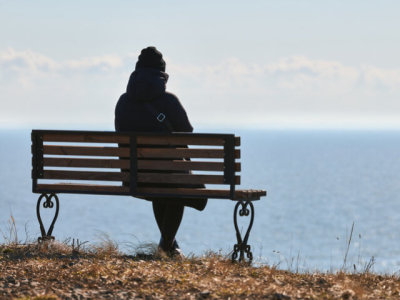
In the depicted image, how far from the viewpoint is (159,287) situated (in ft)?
19.0

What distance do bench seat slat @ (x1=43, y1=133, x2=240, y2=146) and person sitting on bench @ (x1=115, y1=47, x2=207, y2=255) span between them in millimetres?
241

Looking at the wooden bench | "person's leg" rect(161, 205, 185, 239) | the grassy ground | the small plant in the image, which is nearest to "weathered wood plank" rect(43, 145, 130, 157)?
the wooden bench

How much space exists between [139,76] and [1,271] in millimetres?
2716

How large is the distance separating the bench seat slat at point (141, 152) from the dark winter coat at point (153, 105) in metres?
0.33

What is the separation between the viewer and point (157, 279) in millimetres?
6008

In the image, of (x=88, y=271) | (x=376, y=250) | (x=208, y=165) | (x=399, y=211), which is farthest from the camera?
(x=399, y=211)

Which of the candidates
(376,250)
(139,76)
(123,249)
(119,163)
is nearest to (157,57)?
(139,76)

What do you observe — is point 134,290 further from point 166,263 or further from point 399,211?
point 399,211

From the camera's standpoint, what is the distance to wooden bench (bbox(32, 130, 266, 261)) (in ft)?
24.5

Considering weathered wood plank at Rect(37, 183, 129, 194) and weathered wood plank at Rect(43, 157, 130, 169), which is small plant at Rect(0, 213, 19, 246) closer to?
weathered wood plank at Rect(37, 183, 129, 194)

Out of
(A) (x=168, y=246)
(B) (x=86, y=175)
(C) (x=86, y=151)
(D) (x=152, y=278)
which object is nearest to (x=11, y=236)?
(B) (x=86, y=175)

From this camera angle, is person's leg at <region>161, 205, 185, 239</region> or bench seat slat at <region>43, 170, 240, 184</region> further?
person's leg at <region>161, 205, 185, 239</region>

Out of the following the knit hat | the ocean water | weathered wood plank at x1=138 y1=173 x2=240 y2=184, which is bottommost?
the ocean water

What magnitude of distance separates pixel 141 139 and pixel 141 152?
→ 146 millimetres
